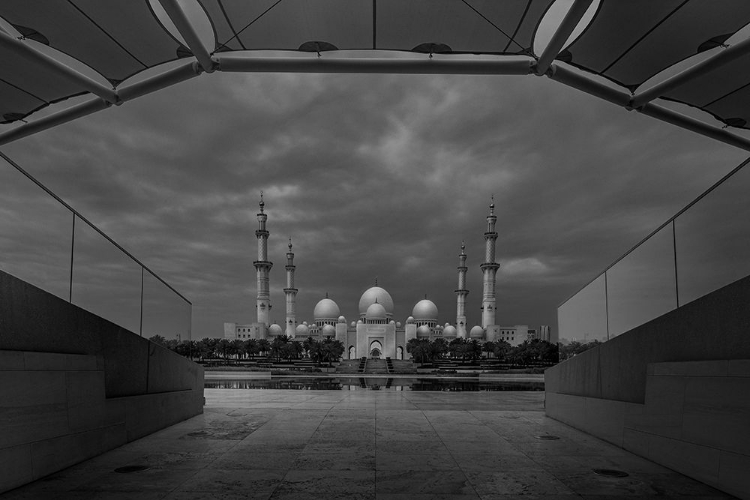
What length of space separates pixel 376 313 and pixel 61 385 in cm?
9544

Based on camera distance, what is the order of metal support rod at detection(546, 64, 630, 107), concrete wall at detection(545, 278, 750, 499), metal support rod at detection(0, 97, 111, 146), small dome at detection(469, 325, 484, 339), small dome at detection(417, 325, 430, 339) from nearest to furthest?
1. concrete wall at detection(545, 278, 750, 499)
2. metal support rod at detection(546, 64, 630, 107)
3. metal support rod at detection(0, 97, 111, 146)
4. small dome at detection(469, 325, 484, 339)
5. small dome at detection(417, 325, 430, 339)

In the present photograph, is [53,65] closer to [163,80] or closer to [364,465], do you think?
[163,80]

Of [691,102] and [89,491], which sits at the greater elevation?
[691,102]

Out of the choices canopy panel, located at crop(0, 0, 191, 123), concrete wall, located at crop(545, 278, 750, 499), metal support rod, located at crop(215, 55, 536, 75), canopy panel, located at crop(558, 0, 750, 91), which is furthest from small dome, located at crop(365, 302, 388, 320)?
metal support rod, located at crop(215, 55, 536, 75)

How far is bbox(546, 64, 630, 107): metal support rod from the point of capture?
1013cm

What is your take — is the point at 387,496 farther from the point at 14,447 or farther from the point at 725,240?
the point at 725,240

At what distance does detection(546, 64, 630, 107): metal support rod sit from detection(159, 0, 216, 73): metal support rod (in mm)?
6049

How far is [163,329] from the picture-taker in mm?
11141

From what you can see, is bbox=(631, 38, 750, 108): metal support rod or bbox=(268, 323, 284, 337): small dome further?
bbox=(268, 323, 284, 337): small dome

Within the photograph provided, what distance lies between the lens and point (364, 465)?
6.99 metres

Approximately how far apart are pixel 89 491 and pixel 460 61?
8560 millimetres

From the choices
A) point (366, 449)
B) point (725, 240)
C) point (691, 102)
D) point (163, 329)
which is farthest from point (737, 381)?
point (163, 329)

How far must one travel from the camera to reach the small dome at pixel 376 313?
3991 inches

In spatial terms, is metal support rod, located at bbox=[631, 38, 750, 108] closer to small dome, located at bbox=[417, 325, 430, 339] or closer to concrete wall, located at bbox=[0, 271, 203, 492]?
concrete wall, located at bbox=[0, 271, 203, 492]
